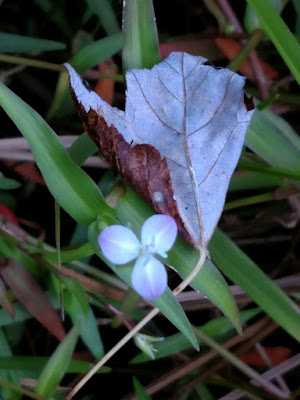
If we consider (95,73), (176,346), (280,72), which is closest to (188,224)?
(176,346)

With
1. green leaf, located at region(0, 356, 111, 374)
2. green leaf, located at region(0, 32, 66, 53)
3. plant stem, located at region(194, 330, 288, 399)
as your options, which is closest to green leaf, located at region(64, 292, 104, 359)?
green leaf, located at region(0, 356, 111, 374)

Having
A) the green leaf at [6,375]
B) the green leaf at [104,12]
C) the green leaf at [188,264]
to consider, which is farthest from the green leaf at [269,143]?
the green leaf at [6,375]

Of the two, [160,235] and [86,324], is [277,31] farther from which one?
[86,324]

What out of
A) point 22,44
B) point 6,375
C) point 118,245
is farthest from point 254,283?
point 22,44

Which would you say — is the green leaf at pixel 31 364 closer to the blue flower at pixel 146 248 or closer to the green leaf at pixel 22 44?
the blue flower at pixel 146 248

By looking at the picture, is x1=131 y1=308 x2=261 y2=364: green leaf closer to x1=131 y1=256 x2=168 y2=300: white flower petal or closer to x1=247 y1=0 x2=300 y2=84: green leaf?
x1=131 y1=256 x2=168 y2=300: white flower petal

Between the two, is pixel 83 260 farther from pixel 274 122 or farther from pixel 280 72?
pixel 280 72
